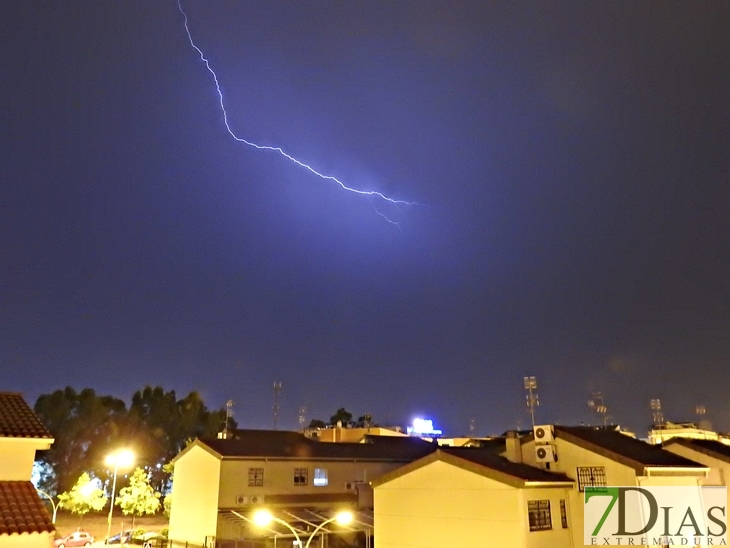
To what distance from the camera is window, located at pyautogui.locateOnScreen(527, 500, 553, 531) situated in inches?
796

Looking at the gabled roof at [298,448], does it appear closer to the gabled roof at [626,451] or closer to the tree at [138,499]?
the tree at [138,499]

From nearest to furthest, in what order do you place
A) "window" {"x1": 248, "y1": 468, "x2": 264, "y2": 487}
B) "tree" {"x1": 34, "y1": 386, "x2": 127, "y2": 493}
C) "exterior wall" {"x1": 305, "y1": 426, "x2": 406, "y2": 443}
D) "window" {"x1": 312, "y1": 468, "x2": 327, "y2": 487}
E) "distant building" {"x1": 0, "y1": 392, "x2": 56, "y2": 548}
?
"distant building" {"x1": 0, "y1": 392, "x2": 56, "y2": 548} < "window" {"x1": 248, "y1": 468, "x2": 264, "y2": 487} < "window" {"x1": 312, "y1": 468, "x2": 327, "y2": 487} < "tree" {"x1": 34, "y1": 386, "x2": 127, "y2": 493} < "exterior wall" {"x1": 305, "y1": 426, "x2": 406, "y2": 443}

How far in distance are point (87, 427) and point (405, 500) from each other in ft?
150

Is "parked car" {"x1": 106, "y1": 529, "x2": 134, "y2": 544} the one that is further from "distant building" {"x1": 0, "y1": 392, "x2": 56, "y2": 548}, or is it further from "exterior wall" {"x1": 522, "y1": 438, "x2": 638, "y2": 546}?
"exterior wall" {"x1": 522, "y1": 438, "x2": 638, "y2": 546}

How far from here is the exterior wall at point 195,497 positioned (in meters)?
32.7

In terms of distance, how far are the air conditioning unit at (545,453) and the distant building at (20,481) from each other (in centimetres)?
1821

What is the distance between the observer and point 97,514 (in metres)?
50.4

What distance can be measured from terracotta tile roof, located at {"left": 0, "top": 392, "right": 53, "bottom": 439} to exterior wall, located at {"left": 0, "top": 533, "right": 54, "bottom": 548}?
8.56 ft

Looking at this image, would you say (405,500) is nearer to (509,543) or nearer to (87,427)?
(509,543)

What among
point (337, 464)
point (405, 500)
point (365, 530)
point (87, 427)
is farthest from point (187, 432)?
point (405, 500)

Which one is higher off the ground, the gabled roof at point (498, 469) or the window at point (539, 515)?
the gabled roof at point (498, 469)

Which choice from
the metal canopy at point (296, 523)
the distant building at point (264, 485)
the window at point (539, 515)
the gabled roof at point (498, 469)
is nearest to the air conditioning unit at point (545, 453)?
the gabled roof at point (498, 469)

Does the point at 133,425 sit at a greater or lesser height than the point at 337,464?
greater

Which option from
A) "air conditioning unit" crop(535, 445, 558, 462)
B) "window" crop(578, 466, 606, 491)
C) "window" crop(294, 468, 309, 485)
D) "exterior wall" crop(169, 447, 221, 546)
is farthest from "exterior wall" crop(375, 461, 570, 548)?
"exterior wall" crop(169, 447, 221, 546)
